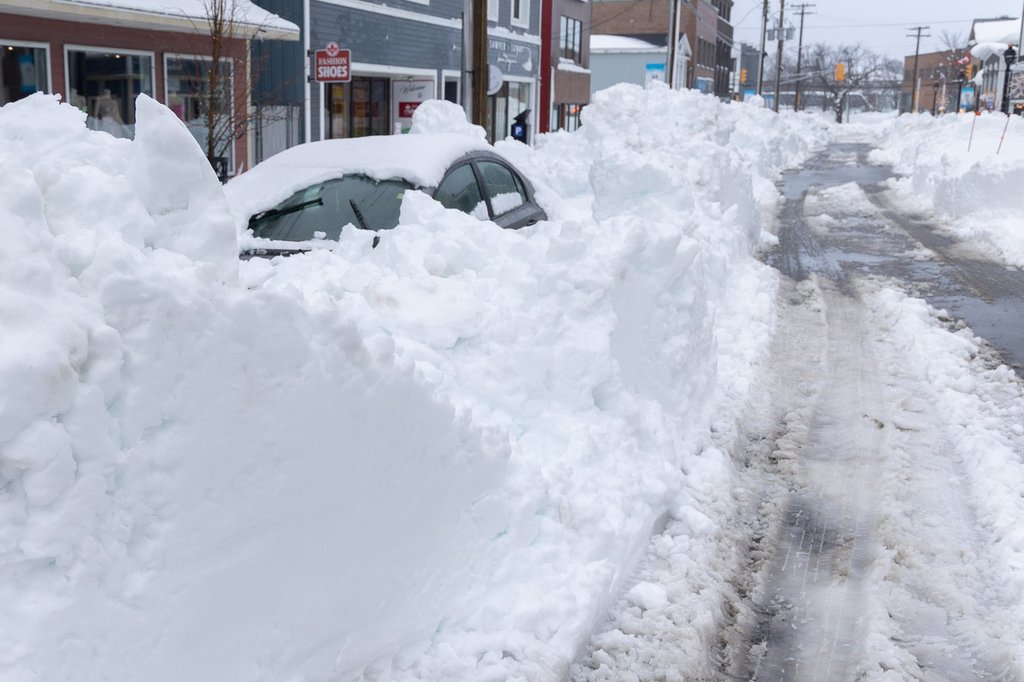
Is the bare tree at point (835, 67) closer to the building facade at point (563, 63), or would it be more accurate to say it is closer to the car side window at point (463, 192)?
the building facade at point (563, 63)

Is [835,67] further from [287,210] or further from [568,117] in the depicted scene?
[287,210]

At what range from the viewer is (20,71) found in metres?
14.8

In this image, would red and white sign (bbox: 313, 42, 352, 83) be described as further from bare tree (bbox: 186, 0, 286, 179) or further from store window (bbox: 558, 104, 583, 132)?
store window (bbox: 558, 104, 583, 132)

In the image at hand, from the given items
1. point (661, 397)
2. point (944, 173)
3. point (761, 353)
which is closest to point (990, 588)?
point (661, 397)

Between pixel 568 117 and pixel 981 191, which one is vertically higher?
pixel 568 117

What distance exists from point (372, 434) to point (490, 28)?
27039 mm

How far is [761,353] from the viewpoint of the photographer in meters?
8.58

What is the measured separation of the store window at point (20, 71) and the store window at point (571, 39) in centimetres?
2522

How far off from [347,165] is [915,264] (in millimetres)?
8820

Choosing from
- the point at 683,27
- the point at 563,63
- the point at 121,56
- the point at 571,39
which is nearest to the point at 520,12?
the point at 563,63

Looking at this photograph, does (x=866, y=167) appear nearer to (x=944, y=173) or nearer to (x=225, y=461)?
(x=944, y=173)

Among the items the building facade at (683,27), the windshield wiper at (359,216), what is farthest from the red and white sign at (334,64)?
the building facade at (683,27)

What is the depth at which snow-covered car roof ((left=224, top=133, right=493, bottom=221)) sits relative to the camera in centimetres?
732

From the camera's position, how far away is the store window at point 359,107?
74.5 feet
